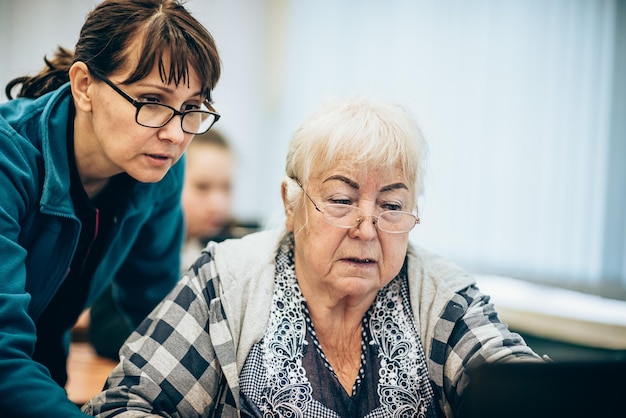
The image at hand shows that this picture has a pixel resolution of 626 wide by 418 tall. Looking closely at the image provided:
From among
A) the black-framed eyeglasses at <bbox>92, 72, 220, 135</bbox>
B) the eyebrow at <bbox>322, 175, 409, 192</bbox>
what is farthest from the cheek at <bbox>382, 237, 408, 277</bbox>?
the black-framed eyeglasses at <bbox>92, 72, 220, 135</bbox>

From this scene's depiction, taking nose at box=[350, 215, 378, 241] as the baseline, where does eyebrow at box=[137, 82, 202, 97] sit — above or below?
above

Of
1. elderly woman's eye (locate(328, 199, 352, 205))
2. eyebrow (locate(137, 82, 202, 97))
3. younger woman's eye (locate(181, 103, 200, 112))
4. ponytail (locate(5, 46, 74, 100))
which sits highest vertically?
ponytail (locate(5, 46, 74, 100))

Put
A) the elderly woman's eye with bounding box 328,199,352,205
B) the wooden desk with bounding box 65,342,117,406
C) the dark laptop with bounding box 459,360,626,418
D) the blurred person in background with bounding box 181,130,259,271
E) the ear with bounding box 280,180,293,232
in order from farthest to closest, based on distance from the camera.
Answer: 1. the blurred person in background with bounding box 181,130,259,271
2. the wooden desk with bounding box 65,342,117,406
3. the ear with bounding box 280,180,293,232
4. the elderly woman's eye with bounding box 328,199,352,205
5. the dark laptop with bounding box 459,360,626,418

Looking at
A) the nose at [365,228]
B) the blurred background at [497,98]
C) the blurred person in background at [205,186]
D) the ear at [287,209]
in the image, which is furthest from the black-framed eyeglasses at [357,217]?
the blurred person in background at [205,186]

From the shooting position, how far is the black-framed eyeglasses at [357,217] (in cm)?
135

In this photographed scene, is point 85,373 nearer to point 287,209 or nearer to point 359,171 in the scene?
point 287,209

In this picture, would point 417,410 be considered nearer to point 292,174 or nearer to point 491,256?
point 292,174

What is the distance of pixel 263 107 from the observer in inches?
150

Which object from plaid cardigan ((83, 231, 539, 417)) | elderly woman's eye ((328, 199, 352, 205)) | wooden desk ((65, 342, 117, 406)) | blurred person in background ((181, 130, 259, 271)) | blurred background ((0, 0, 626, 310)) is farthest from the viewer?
blurred person in background ((181, 130, 259, 271))

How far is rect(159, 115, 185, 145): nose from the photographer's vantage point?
53.4 inches

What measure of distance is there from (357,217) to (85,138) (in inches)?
26.8

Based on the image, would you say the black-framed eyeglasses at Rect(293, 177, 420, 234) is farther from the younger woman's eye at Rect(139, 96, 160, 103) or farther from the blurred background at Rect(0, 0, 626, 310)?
the blurred background at Rect(0, 0, 626, 310)

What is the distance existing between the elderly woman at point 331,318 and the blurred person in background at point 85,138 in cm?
24

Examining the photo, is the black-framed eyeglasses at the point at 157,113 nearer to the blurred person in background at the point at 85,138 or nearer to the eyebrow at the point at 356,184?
the blurred person in background at the point at 85,138
